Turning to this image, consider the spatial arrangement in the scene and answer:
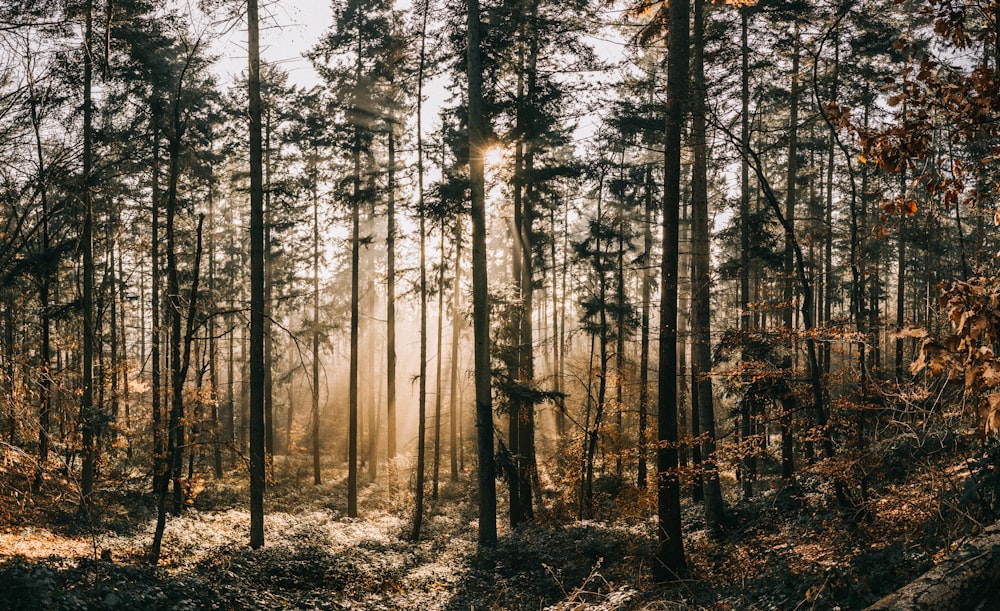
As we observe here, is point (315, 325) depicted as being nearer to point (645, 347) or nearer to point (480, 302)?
point (480, 302)

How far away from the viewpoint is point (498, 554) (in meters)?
12.8

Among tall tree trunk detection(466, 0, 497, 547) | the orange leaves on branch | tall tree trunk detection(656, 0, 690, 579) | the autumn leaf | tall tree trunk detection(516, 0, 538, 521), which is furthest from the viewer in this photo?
tall tree trunk detection(516, 0, 538, 521)

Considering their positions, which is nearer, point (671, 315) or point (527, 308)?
point (671, 315)

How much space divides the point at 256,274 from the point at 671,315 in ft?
29.6

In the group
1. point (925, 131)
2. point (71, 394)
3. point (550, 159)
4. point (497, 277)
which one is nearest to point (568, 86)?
point (550, 159)

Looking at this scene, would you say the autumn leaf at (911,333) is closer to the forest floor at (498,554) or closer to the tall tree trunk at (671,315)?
the forest floor at (498,554)

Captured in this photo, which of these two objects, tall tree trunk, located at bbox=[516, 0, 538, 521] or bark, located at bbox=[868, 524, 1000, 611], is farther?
tall tree trunk, located at bbox=[516, 0, 538, 521]

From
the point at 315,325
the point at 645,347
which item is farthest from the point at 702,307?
the point at 315,325

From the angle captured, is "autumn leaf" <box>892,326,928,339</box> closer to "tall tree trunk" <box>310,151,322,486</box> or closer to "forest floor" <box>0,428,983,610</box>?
"forest floor" <box>0,428,983,610</box>

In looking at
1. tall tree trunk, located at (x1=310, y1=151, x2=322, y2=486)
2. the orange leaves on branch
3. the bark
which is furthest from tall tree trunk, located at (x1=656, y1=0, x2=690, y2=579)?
tall tree trunk, located at (x1=310, y1=151, x2=322, y2=486)

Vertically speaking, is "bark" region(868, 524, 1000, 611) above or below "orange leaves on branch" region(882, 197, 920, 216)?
below

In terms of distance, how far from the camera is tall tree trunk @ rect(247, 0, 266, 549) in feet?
36.9

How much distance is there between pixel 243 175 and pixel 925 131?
72.4 feet

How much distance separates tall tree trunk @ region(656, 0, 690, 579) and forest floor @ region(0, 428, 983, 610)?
0.75 meters
